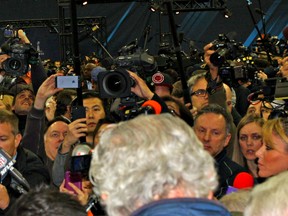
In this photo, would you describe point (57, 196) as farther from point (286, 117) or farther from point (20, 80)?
point (20, 80)

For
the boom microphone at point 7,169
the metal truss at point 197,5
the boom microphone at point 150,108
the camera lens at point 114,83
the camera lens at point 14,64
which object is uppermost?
the metal truss at point 197,5

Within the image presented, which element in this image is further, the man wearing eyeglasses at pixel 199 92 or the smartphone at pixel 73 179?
the man wearing eyeglasses at pixel 199 92

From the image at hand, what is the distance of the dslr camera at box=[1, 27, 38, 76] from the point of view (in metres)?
4.23

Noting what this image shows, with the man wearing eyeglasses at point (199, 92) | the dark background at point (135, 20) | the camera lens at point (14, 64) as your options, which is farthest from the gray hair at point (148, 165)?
the dark background at point (135, 20)

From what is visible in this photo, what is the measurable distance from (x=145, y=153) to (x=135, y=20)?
18.5m

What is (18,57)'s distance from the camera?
426cm

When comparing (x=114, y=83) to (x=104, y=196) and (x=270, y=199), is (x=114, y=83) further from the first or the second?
(x=104, y=196)

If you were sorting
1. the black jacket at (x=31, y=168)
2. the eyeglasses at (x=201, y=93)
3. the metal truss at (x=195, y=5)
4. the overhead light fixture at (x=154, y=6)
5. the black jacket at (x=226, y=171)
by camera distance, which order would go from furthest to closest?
the metal truss at (x=195, y=5) → the overhead light fixture at (x=154, y=6) → the eyeglasses at (x=201, y=93) → the black jacket at (x=31, y=168) → the black jacket at (x=226, y=171)

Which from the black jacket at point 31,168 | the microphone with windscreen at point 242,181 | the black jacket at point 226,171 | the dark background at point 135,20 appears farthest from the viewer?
the dark background at point 135,20

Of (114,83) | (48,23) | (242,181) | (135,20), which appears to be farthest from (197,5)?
(114,83)

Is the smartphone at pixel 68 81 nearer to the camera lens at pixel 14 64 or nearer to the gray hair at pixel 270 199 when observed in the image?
the camera lens at pixel 14 64

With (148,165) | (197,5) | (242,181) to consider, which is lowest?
(242,181)

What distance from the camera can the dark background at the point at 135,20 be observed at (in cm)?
1939

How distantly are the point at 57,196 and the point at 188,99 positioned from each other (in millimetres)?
2695
